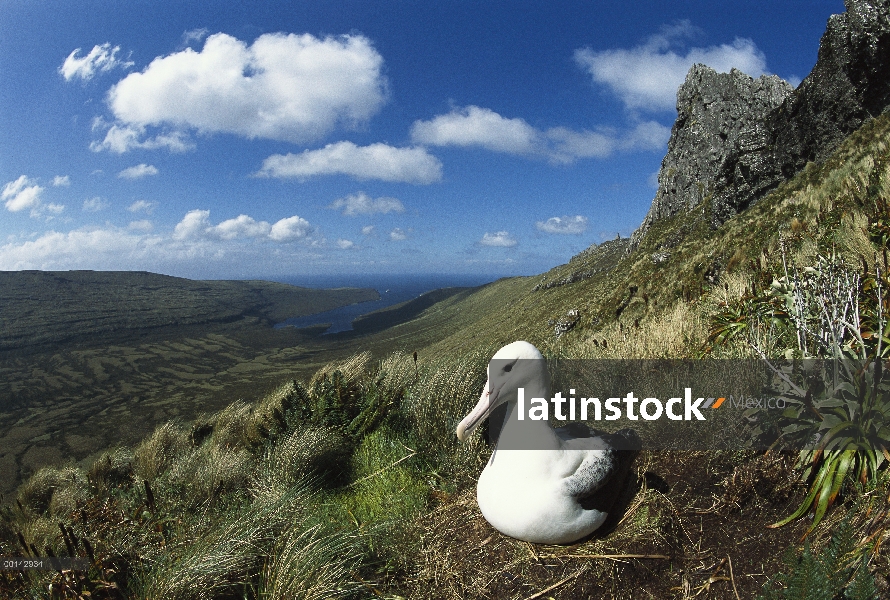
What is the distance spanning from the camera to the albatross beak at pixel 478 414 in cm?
273

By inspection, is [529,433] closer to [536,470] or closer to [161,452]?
[536,470]

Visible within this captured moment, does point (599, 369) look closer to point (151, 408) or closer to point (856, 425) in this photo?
point (856, 425)

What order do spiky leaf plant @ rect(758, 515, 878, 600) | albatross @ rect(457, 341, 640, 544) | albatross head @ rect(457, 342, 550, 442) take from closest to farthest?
1. spiky leaf plant @ rect(758, 515, 878, 600)
2. albatross @ rect(457, 341, 640, 544)
3. albatross head @ rect(457, 342, 550, 442)

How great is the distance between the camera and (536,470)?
2.79m

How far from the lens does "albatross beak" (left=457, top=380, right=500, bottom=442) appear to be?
2732 mm

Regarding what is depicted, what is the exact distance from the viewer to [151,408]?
104 metres

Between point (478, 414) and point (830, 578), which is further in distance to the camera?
point (478, 414)

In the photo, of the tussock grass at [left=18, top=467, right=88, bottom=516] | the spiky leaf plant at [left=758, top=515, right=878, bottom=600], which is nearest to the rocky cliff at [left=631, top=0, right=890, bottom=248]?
the spiky leaf plant at [left=758, top=515, right=878, bottom=600]

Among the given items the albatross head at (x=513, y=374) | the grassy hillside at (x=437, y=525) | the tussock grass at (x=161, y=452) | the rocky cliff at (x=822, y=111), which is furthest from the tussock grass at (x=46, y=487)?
the rocky cliff at (x=822, y=111)

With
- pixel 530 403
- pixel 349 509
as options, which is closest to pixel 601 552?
pixel 530 403

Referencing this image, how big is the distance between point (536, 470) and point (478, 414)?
485mm

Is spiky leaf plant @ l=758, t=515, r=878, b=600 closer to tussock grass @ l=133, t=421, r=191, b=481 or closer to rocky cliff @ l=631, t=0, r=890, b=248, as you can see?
tussock grass @ l=133, t=421, r=191, b=481

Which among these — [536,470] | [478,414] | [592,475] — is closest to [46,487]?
[478,414]

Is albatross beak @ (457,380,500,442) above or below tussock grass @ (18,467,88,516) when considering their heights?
above
